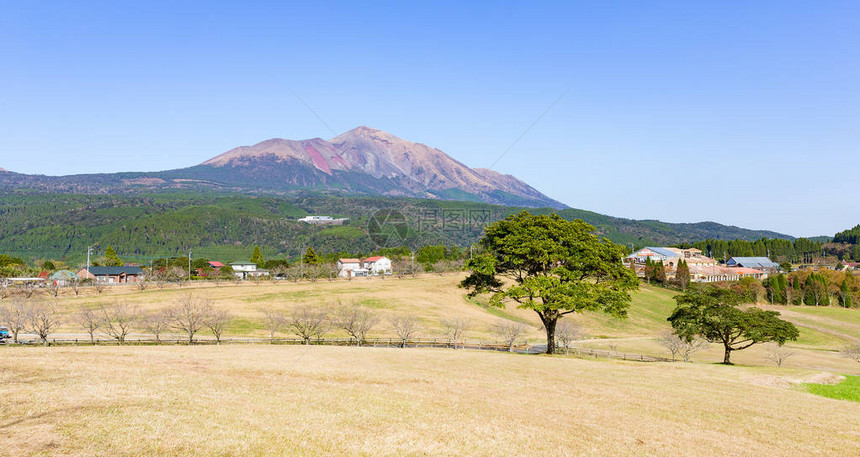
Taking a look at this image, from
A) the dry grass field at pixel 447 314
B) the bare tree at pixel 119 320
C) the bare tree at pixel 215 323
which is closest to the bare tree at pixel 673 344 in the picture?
the dry grass field at pixel 447 314

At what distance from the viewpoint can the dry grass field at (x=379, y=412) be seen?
1627 cm

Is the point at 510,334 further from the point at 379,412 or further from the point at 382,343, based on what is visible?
the point at 379,412

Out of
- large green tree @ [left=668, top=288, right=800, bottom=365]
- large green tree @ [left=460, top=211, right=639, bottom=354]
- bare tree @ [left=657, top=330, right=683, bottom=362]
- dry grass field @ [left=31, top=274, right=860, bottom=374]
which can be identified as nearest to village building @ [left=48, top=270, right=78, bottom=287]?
dry grass field @ [left=31, top=274, right=860, bottom=374]

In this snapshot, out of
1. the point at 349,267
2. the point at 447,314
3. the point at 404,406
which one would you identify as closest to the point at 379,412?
the point at 404,406

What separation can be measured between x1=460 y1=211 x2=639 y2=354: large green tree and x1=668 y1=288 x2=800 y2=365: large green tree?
1372 centimetres

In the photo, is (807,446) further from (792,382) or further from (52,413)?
(52,413)

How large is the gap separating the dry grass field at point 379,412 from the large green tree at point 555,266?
12.7m

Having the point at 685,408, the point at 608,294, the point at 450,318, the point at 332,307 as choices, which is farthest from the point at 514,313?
the point at 685,408

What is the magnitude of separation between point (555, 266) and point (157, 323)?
43718 millimetres

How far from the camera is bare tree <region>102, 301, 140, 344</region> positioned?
53281mm

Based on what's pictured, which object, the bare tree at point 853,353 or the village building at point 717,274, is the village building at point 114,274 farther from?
the village building at point 717,274

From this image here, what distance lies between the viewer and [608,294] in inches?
1828

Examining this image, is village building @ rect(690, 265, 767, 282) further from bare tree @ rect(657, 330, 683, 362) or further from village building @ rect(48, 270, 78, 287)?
village building @ rect(48, 270, 78, 287)

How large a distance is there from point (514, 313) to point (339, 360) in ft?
204
